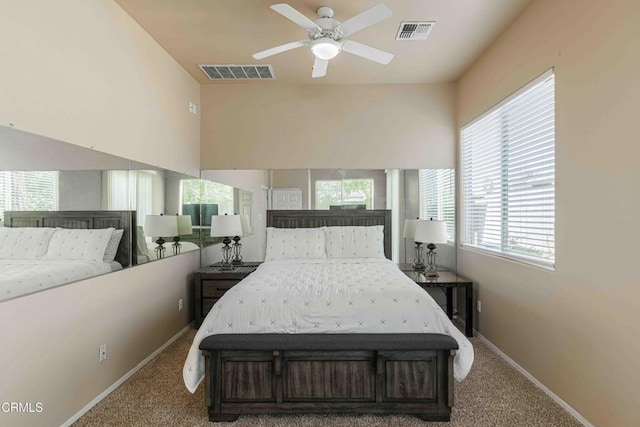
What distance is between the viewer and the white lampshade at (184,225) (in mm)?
3639

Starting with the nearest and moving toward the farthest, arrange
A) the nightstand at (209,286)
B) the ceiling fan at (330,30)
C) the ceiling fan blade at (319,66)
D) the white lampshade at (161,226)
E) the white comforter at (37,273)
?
the white comforter at (37,273), the ceiling fan at (330,30), the ceiling fan blade at (319,66), the white lampshade at (161,226), the nightstand at (209,286)

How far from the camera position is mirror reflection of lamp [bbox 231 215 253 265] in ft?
13.9

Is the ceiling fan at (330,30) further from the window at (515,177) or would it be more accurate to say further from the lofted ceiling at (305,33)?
the window at (515,177)

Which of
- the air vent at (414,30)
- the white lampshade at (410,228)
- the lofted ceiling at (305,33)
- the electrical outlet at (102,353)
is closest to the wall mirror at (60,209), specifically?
the electrical outlet at (102,353)

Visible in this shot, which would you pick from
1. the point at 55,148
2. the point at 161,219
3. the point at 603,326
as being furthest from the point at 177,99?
the point at 603,326

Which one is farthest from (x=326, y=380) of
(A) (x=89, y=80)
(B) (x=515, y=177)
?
(A) (x=89, y=80)

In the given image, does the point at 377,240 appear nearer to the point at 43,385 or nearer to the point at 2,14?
the point at 43,385

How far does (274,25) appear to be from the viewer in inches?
113

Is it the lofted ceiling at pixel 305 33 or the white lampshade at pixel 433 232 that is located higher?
the lofted ceiling at pixel 305 33

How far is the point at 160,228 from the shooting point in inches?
129

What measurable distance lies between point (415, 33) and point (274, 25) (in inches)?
49.9

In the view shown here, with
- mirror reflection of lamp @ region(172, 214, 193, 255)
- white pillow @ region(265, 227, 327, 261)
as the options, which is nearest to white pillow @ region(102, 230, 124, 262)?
mirror reflection of lamp @ region(172, 214, 193, 255)

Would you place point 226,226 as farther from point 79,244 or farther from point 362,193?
point 79,244

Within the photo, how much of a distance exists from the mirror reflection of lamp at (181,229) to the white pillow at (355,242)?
1.60m
